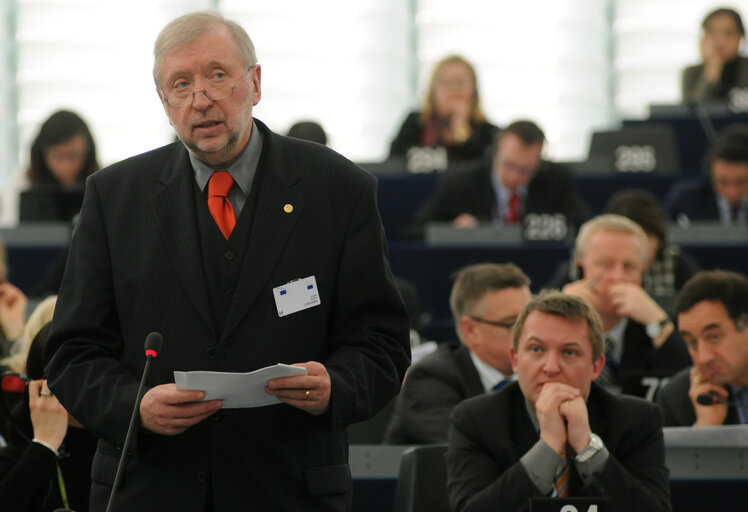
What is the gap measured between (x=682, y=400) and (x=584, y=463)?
129 centimetres

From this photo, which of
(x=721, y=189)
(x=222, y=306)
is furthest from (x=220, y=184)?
(x=721, y=189)

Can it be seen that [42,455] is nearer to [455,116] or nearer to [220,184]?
[220,184]

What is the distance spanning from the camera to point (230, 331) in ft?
8.75

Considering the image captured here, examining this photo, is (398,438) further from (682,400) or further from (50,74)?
(50,74)

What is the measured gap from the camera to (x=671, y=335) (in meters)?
5.63

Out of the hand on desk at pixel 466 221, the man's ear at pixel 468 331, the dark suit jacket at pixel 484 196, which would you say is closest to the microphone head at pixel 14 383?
the man's ear at pixel 468 331

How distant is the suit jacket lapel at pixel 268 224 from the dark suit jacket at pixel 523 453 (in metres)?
1.24

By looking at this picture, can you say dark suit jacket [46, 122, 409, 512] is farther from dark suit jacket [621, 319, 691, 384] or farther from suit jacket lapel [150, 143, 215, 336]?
dark suit jacket [621, 319, 691, 384]

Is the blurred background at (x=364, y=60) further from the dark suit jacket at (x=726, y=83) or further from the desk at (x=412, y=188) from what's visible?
the desk at (x=412, y=188)

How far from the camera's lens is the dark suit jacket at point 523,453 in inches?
143

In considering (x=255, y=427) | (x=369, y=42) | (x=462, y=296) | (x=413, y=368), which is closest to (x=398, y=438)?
(x=413, y=368)

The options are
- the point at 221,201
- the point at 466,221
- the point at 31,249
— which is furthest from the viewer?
the point at 466,221

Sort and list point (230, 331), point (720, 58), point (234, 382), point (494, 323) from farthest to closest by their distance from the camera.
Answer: point (720, 58) → point (494, 323) → point (230, 331) → point (234, 382)

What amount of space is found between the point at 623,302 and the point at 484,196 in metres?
2.63
